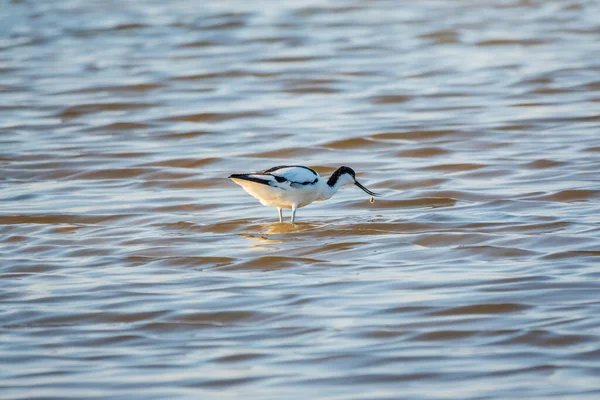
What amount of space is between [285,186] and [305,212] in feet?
3.66

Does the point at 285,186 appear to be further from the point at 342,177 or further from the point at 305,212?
the point at 305,212

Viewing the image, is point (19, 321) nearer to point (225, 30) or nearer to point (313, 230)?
point (313, 230)

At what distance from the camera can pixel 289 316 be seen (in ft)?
22.8

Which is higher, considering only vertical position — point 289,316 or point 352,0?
point 352,0

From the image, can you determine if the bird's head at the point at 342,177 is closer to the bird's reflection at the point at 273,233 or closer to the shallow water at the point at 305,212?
the shallow water at the point at 305,212

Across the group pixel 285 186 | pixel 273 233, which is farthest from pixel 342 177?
pixel 273 233

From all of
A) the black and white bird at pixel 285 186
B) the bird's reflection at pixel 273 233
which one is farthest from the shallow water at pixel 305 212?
the black and white bird at pixel 285 186

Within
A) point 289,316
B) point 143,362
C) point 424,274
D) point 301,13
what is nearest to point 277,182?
point 424,274

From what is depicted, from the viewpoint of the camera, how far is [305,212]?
1073 centimetres

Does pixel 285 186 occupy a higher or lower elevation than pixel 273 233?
higher

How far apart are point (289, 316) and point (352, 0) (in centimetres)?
1818

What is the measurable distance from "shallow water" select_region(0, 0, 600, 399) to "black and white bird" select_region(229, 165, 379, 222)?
25cm

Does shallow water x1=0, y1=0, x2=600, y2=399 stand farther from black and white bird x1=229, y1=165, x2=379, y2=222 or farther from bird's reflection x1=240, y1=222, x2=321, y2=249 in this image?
black and white bird x1=229, y1=165, x2=379, y2=222

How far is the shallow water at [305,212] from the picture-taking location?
242 inches
